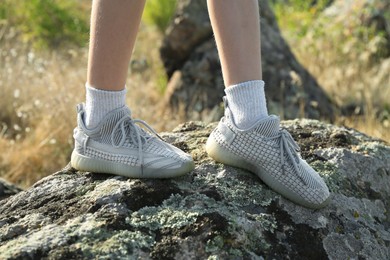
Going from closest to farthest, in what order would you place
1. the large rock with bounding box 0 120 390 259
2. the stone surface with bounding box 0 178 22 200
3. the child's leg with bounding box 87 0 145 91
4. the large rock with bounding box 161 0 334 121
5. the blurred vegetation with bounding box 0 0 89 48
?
the large rock with bounding box 0 120 390 259
the child's leg with bounding box 87 0 145 91
the stone surface with bounding box 0 178 22 200
the large rock with bounding box 161 0 334 121
the blurred vegetation with bounding box 0 0 89 48

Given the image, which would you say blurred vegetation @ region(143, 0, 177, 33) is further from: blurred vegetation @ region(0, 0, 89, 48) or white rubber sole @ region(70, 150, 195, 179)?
white rubber sole @ region(70, 150, 195, 179)

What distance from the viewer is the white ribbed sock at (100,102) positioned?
6.83 ft

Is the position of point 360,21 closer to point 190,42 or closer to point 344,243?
point 190,42

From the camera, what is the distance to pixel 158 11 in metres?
7.47

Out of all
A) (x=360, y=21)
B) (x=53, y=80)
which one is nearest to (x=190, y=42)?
(x=53, y=80)

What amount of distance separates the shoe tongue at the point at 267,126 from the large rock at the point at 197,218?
158 millimetres

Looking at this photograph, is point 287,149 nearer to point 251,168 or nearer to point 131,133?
point 251,168

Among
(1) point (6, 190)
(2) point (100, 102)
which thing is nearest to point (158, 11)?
(1) point (6, 190)

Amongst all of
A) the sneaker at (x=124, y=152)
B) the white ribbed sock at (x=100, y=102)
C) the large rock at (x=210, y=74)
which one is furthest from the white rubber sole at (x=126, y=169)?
the large rock at (x=210, y=74)

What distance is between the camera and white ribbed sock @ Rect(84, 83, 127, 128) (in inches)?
82.0

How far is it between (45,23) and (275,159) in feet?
18.1

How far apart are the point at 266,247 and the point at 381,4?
5.79 meters

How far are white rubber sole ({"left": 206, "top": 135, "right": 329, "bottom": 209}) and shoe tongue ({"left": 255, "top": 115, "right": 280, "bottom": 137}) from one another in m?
0.11

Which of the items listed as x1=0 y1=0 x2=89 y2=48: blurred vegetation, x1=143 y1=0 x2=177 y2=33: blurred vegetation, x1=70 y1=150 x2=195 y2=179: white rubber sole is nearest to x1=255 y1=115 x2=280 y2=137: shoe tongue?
x1=70 y1=150 x2=195 y2=179: white rubber sole
